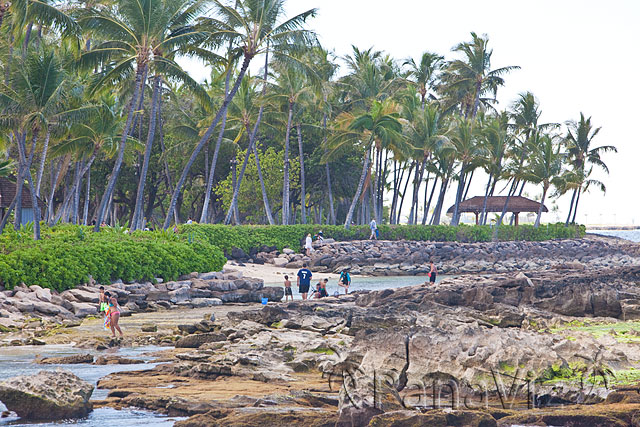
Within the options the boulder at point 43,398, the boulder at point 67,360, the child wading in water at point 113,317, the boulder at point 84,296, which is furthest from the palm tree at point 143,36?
the boulder at point 43,398

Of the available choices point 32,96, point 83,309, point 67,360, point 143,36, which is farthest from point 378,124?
point 67,360

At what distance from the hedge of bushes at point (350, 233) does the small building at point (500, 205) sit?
6.82ft

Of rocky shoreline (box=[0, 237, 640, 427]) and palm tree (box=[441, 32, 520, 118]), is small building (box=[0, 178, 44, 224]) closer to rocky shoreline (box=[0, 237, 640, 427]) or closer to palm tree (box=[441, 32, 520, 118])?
rocky shoreline (box=[0, 237, 640, 427])

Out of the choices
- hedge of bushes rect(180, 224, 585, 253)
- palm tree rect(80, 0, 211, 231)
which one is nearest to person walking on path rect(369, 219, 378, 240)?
hedge of bushes rect(180, 224, 585, 253)

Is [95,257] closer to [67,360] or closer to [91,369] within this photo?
[67,360]

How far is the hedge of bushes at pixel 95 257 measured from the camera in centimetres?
2053

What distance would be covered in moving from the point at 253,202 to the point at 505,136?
1924 cm

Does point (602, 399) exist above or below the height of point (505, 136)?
below

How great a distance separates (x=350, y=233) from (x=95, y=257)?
2442 cm

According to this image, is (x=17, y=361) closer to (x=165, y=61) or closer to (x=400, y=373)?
(x=400, y=373)

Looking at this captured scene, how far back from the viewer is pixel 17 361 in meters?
12.4

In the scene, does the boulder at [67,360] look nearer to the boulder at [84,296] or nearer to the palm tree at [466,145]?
the boulder at [84,296]

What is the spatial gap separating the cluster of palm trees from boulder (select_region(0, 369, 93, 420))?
1689cm

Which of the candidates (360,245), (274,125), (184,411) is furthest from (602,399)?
(274,125)
